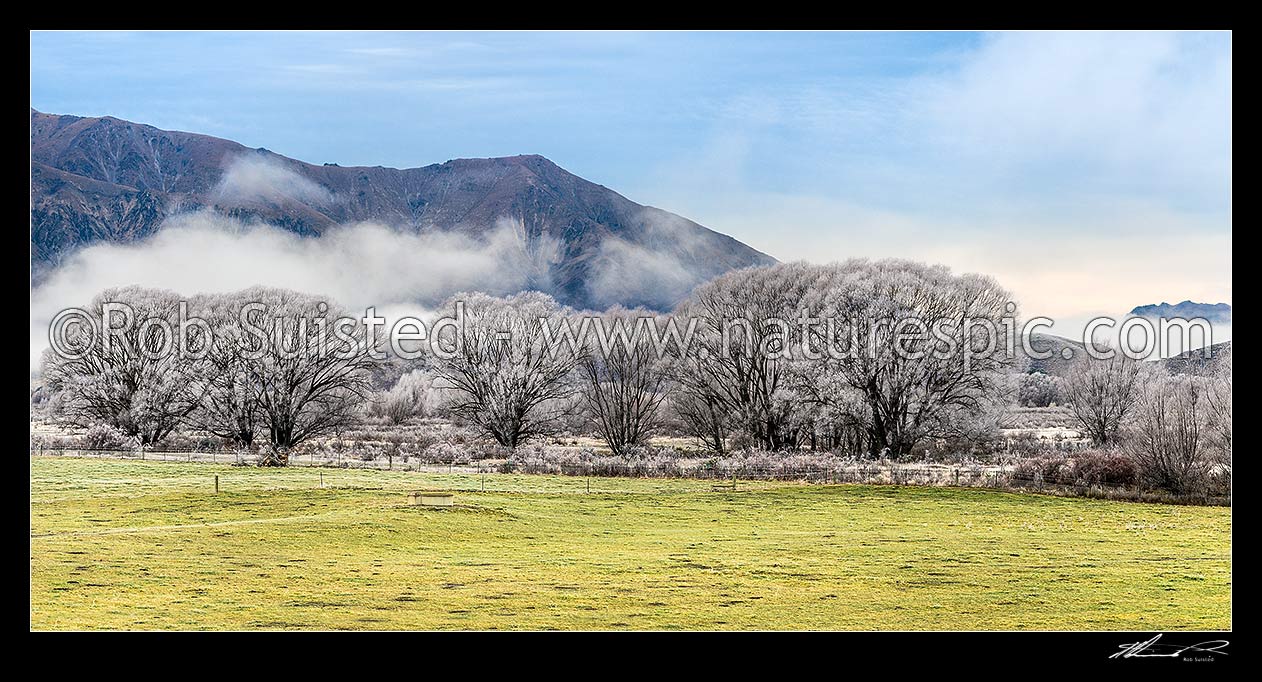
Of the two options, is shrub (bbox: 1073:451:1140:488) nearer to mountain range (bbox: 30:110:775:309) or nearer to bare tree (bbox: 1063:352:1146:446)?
bare tree (bbox: 1063:352:1146:446)

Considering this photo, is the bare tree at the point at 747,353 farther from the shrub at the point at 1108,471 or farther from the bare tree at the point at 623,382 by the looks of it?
the shrub at the point at 1108,471

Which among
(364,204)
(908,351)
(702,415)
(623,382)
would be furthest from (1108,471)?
(364,204)

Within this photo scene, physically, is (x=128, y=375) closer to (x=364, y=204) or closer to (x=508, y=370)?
(x=508, y=370)

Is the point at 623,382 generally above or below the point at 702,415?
above

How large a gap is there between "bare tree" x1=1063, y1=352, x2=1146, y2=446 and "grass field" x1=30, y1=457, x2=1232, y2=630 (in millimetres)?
9497

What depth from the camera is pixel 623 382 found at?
130ft

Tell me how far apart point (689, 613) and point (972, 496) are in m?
15.2

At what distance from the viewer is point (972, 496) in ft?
94.4

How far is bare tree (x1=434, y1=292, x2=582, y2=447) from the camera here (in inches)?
1513

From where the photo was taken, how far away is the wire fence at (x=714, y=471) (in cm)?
2939

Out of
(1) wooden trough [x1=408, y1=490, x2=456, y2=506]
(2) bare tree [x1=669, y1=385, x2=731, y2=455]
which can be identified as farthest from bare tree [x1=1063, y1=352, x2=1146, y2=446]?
(1) wooden trough [x1=408, y1=490, x2=456, y2=506]
